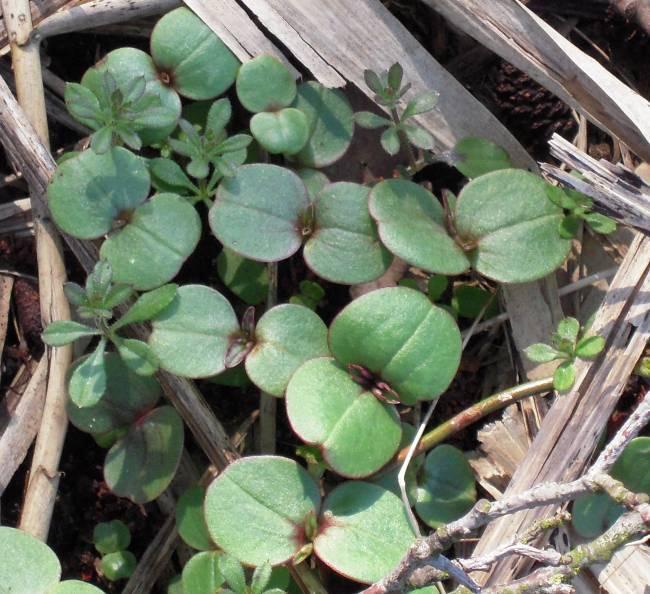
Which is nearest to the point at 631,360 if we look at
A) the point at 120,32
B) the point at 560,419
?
the point at 560,419

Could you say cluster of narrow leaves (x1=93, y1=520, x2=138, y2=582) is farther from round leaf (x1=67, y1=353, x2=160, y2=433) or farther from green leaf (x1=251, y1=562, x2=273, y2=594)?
green leaf (x1=251, y1=562, x2=273, y2=594)

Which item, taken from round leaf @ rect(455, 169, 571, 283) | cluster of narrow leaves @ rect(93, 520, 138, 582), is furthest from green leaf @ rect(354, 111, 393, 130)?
cluster of narrow leaves @ rect(93, 520, 138, 582)

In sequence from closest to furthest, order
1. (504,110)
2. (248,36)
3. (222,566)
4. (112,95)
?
(222,566)
(112,95)
(248,36)
(504,110)

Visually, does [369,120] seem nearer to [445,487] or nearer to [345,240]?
[345,240]

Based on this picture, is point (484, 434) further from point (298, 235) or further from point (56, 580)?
point (56, 580)

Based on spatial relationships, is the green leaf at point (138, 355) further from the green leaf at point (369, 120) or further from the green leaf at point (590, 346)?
the green leaf at point (590, 346)

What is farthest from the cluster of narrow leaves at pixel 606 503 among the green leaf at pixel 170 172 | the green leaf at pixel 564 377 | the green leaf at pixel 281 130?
the green leaf at pixel 170 172

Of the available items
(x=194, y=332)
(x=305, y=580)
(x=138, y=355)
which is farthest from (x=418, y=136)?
(x=305, y=580)
